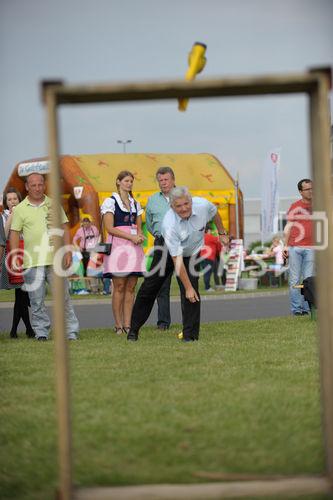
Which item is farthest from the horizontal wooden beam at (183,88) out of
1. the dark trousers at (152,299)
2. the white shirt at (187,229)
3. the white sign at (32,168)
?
the white sign at (32,168)

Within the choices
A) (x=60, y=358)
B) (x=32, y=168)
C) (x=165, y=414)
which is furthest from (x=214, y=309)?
(x=32, y=168)

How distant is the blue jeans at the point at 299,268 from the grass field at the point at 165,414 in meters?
4.07

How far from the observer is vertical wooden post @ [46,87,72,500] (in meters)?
4.02

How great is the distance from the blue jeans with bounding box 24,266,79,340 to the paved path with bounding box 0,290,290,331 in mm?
2538

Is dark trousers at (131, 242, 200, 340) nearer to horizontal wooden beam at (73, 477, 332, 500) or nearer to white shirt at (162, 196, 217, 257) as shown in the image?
white shirt at (162, 196, 217, 257)

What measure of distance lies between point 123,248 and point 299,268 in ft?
10.4

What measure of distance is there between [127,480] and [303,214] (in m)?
9.60

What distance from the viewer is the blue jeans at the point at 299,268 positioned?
13.7 metres

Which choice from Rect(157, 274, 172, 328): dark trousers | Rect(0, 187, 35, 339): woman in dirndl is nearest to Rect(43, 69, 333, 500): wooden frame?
Rect(0, 187, 35, 339): woman in dirndl

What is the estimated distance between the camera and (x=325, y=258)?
413cm

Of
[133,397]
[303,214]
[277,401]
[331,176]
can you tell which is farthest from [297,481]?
[303,214]

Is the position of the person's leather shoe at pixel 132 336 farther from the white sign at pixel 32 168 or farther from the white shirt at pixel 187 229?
the white sign at pixel 32 168

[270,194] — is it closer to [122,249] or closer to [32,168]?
[32,168]

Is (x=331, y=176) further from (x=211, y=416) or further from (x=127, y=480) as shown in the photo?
(x=211, y=416)
